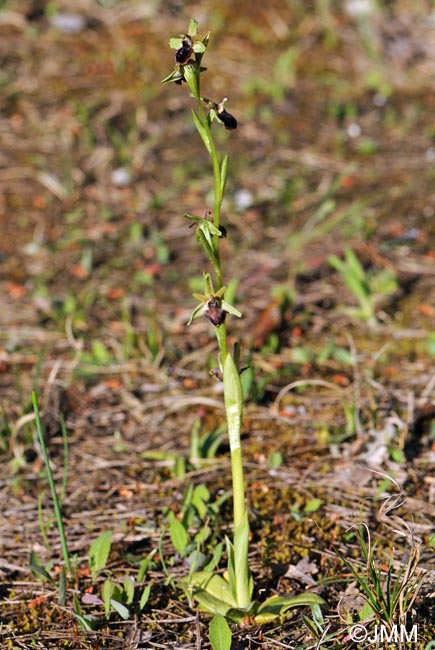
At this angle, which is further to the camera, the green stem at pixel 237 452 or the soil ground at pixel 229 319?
the soil ground at pixel 229 319

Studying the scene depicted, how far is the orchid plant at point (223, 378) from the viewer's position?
189 cm

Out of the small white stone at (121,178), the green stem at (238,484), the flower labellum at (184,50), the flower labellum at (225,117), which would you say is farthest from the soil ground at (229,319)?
the flower labellum at (184,50)

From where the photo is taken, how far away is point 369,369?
10.4 feet

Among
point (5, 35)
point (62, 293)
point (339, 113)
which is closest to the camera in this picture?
point (62, 293)

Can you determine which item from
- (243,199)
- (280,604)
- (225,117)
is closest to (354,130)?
(243,199)

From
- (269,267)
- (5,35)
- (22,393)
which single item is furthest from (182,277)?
(5,35)

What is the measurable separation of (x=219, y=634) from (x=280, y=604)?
222mm

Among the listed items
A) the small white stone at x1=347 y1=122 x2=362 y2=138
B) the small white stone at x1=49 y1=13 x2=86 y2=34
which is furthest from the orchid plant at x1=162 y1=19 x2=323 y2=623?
the small white stone at x1=49 y1=13 x2=86 y2=34

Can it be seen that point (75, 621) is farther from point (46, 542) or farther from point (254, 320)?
point (254, 320)

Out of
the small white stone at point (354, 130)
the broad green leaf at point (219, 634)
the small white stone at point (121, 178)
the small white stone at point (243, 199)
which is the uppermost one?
the small white stone at point (354, 130)

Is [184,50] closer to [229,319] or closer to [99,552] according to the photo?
[99,552]

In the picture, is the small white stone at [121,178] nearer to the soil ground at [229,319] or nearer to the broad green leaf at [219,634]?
the soil ground at [229,319]

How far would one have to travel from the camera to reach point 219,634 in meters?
2.05

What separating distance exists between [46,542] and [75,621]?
33cm
